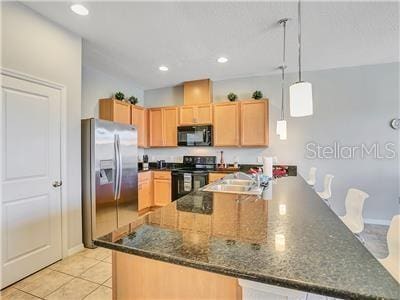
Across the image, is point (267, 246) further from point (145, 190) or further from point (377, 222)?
point (377, 222)

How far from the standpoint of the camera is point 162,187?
4.75 metres

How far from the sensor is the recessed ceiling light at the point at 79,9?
231 cm

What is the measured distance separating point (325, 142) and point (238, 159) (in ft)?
5.36

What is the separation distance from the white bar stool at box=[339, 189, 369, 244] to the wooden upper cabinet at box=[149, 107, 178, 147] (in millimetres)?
3444

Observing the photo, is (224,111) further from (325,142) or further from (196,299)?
(196,299)

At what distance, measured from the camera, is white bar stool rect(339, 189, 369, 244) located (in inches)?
79.4

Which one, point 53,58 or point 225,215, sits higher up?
point 53,58

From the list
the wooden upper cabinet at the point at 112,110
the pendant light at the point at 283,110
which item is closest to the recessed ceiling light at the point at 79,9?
the wooden upper cabinet at the point at 112,110

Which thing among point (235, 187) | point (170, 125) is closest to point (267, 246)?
point (235, 187)

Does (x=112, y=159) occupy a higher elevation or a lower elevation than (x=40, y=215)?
higher

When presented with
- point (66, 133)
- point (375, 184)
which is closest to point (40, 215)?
point (66, 133)

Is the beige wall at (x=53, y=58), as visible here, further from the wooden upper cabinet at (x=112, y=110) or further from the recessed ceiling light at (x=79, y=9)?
the wooden upper cabinet at (x=112, y=110)

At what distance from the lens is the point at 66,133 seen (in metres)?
2.76

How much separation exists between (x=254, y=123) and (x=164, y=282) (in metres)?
3.66
